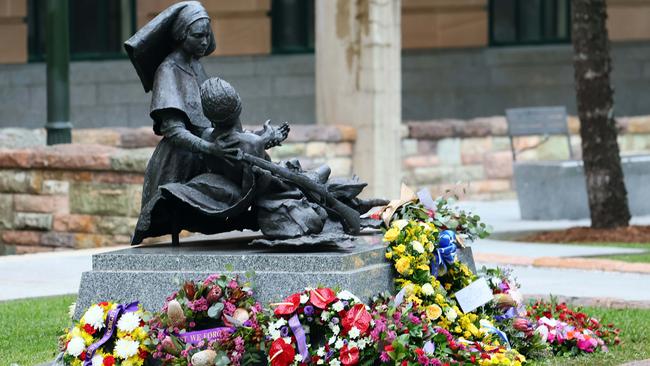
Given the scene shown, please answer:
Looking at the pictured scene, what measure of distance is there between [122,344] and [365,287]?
4.21 feet

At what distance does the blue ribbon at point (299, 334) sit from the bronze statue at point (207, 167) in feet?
2.44

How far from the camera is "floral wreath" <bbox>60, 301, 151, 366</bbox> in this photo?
9000 mm

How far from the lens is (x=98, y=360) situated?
9070 millimetres

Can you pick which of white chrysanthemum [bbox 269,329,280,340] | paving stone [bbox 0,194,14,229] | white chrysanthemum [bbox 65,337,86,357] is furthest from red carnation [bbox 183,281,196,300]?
paving stone [bbox 0,194,14,229]

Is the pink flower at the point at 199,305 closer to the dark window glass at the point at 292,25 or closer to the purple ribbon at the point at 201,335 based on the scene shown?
the purple ribbon at the point at 201,335

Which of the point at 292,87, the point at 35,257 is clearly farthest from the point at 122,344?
the point at 292,87

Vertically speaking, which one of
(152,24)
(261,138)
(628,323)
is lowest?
(628,323)

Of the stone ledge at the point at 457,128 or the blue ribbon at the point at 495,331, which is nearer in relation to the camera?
the blue ribbon at the point at 495,331

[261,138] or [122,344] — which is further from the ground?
[261,138]

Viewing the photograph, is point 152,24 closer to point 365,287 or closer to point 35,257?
point 365,287

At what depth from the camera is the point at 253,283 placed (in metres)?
9.07

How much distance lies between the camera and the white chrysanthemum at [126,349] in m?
8.96

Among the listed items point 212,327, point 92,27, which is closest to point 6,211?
point 92,27

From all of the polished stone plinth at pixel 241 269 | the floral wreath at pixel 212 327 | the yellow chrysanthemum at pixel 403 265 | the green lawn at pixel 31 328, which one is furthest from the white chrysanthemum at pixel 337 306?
the green lawn at pixel 31 328
